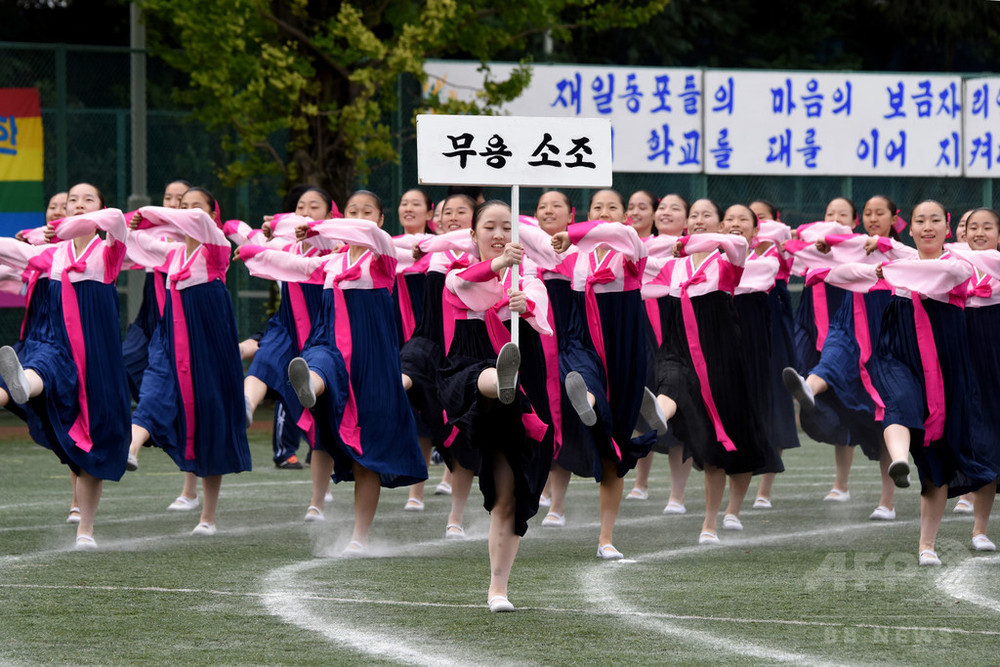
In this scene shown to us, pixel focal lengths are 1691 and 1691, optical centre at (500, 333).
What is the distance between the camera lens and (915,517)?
33.7 ft

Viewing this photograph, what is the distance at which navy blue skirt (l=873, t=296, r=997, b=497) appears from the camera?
8281mm

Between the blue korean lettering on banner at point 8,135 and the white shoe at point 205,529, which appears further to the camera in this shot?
the blue korean lettering on banner at point 8,135

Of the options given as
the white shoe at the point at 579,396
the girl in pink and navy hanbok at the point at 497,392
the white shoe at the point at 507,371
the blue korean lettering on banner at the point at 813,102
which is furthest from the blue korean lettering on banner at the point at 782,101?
the white shoe at the point at 507,371

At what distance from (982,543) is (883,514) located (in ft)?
5.13

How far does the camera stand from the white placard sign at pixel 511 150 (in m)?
7.21

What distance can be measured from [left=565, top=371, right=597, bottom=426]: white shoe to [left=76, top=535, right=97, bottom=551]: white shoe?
8.81 ft

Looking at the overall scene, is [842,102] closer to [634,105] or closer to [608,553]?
[634,105]

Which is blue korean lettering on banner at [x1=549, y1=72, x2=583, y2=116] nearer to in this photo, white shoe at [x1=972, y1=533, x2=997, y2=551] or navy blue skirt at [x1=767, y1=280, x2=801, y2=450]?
navy blue skirt at [x1=767, y1=280, x2=801, y2=450]

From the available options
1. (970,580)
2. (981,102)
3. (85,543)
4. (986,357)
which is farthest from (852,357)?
(981,102)

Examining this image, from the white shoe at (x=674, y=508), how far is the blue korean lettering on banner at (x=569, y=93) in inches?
316

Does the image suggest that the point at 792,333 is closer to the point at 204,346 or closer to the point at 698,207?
the point at 698,207

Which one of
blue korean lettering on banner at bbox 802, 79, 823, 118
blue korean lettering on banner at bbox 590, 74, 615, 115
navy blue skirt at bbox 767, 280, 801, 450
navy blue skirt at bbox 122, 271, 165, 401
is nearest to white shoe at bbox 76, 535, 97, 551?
navy blue skirt at bbox 122, 271, 165, 401

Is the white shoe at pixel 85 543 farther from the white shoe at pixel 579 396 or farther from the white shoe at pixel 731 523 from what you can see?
the white shoe at pixel 731 523

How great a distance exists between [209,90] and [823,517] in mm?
8384
